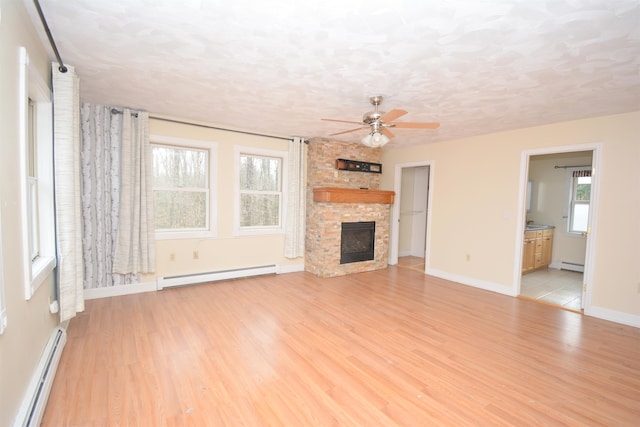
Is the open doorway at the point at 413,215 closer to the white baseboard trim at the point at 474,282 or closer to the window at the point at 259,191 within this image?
the white baseboard trim at the point at 474,282

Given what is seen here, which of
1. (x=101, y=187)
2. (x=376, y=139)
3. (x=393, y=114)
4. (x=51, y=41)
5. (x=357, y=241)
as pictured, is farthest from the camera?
(x=357, y=241)

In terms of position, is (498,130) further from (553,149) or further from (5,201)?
(5,201)

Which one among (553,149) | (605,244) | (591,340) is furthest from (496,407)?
(553,149)

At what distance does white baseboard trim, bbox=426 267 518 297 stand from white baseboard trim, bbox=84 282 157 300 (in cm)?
452

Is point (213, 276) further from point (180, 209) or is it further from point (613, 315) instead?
point (613, 315)

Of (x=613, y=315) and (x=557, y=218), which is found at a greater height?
(x=557, y=218)

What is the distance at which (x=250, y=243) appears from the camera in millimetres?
4871

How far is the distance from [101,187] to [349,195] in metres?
3.51

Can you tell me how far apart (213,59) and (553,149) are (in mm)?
4221

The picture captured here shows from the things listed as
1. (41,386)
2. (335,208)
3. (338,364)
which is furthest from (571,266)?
(41,386)

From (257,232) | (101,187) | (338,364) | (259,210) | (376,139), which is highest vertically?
(376,139)

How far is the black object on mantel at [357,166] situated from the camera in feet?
17.3

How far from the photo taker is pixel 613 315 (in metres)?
3.44

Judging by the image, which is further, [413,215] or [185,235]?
[413,215]
